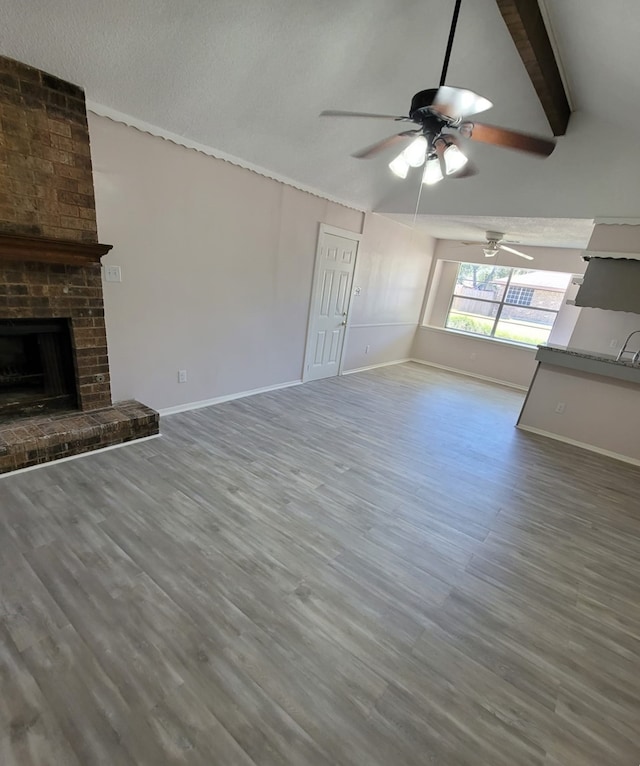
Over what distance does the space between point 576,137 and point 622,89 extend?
0.59 meters

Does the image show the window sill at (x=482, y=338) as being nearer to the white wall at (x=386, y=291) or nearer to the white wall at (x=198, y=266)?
the white wall at (x=386, y=291)

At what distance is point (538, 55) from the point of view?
7.79ft

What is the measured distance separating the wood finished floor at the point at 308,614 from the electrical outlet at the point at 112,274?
139 cm

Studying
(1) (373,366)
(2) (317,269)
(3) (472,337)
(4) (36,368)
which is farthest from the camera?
(3) (472,337)

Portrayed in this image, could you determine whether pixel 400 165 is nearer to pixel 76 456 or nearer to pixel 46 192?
pixel 46 192

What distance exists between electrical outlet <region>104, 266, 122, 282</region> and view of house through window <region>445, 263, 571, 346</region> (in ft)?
20.1

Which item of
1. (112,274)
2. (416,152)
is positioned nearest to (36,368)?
(112,274)

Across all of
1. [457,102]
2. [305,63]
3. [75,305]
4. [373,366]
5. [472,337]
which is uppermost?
[305,63]

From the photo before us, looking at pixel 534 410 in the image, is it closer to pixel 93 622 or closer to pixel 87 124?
pixel 93 622

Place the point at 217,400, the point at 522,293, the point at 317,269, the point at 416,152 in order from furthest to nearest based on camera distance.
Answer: the point at 522,293, the point at 317,269, the point at 217,400, the point at 416,152

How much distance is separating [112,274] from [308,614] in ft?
9.31

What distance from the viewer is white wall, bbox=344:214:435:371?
5.52m

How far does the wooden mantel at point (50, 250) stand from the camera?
88.1 inches

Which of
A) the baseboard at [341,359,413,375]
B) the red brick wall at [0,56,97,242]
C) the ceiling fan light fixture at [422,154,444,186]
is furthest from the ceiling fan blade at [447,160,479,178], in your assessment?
the baseboard at [341,359,413,375]
